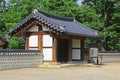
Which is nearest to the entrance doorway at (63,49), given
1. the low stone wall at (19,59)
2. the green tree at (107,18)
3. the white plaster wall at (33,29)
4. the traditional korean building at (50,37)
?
the traditional korean building at (50,37)

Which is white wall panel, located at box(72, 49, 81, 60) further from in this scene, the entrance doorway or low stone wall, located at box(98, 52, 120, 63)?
low stone wall, located at box(98, 52, 120, 63)

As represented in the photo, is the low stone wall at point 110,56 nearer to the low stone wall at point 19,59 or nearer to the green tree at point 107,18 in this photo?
the green tree at point 107,18

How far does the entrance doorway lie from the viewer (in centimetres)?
2836

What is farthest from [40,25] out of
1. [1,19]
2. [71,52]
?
[1,19]

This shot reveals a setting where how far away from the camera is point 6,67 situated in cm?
2222

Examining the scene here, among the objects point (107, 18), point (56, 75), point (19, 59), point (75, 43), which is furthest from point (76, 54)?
point (107, 18)

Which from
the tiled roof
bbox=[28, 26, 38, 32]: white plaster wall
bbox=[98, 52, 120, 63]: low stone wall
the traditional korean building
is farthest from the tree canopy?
bbox=[28, 26, 38, 32]: white plaster wall

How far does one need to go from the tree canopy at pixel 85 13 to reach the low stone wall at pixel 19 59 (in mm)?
14133

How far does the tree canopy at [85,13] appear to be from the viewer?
132ft

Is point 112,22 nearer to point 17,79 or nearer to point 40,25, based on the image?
point 40,25

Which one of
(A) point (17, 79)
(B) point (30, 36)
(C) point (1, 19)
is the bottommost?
(A) point (17, 79)

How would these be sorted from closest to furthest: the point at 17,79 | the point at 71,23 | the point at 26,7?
1. the point at 17,79
2. the point at 71,23
3. the point at 26,7

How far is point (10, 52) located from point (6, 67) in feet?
3.56

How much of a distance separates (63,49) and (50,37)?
2.72 meters
